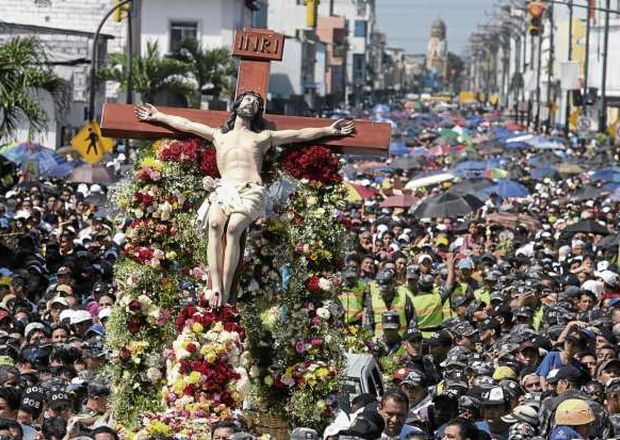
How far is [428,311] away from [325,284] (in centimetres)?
609

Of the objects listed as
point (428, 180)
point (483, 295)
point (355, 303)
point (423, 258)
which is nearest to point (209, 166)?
point (355, 303)

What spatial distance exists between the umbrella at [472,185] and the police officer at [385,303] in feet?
45.5

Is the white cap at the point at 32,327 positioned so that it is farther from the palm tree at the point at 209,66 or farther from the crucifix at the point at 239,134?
the palm tree at the point at 209,66

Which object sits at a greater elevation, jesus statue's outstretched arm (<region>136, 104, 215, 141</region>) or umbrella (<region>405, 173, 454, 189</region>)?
jesus statue's outstretched arm (<region>136, 104, 215, 141</region>)

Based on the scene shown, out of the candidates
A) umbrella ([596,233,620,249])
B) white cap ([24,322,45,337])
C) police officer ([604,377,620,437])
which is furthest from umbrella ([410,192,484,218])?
police officer ([604,377,620,437])

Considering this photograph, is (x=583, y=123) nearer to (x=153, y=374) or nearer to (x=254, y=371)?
(x=254, y=371)

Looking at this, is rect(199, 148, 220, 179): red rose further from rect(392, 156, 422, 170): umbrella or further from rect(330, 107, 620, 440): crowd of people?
rect(392, 156, 422, 170): umbrella

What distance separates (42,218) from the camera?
96.1ft

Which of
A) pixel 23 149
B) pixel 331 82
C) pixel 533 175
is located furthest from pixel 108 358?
pixel 331 82

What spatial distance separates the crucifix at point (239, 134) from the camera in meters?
12.6

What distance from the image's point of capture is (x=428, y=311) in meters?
19.0

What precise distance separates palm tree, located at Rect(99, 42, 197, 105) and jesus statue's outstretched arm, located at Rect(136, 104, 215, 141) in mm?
40297

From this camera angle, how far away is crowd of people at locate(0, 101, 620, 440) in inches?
480

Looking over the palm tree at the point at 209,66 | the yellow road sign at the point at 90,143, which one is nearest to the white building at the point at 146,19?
the palm tree at the point at 209,66
